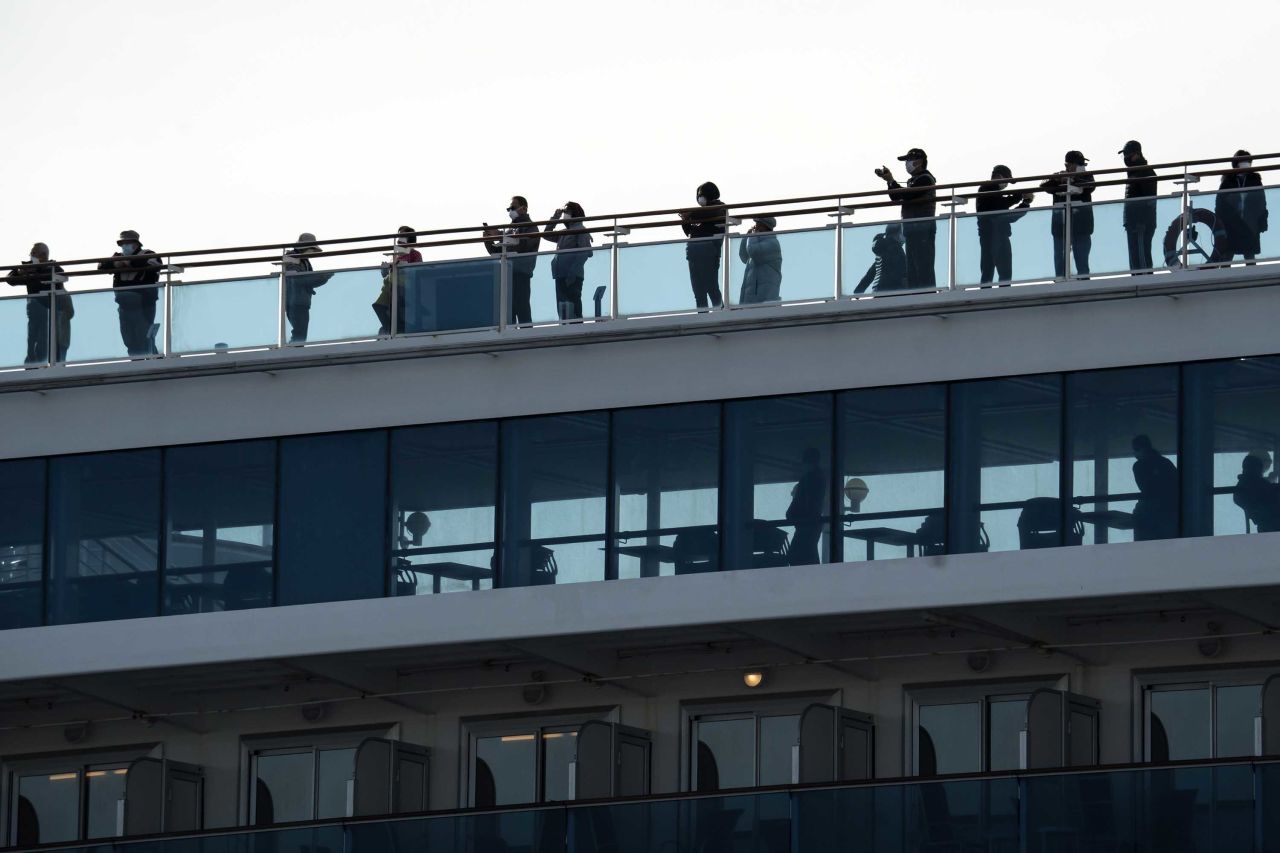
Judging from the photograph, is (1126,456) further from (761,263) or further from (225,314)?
(225,314)

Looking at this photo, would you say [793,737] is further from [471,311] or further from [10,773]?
[10,773]

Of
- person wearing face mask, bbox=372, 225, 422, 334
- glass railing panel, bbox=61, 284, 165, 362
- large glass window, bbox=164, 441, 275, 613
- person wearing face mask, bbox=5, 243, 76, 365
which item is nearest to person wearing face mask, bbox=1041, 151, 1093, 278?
person wearing face mask, bbox=372, 225, 422, 334

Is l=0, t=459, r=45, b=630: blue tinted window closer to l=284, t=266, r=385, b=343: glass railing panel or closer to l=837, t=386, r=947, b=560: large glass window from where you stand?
l=284, t=266, r=385, b=343: glass railing panel

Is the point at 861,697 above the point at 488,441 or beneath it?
beneath

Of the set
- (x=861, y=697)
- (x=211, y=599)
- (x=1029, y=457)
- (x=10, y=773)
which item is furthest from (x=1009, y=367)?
(x=10, y=773)

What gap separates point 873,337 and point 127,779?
8.45 m

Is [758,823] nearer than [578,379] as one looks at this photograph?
Yes

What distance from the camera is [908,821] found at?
2606 cm

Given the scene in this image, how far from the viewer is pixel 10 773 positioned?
3234 cm

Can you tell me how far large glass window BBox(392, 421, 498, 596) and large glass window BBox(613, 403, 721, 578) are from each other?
1262 mm

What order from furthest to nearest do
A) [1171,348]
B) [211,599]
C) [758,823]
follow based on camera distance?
[211,599] < [1171,348] < [758,823]

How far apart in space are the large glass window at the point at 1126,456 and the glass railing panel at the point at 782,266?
270 cm

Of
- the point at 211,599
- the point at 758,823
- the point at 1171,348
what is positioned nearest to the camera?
the point at 758,823

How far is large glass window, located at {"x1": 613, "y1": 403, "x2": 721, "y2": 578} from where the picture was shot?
2923 cm
